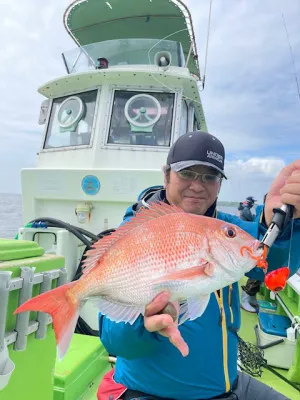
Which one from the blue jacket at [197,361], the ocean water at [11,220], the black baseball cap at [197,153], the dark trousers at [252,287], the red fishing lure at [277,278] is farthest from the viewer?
the ocean water at [11,220]

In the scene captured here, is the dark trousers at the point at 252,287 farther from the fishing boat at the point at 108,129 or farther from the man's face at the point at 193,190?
the man's face at the point at 193,190

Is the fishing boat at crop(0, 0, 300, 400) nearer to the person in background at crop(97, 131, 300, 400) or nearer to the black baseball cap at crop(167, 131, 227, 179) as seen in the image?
the person in background at crop(97, 131, 300, 400)

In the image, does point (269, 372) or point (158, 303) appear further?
point (269, 372)

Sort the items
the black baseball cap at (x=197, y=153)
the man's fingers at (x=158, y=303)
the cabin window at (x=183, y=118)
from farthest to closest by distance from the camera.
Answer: the cabin window at (x=183, y=118), the black baseball cap at (x=197, y=153), the man's fingers at (x=158, y=303)

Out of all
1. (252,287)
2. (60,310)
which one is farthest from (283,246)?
(252,287)

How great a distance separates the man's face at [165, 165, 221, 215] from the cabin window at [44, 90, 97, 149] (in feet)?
12.7

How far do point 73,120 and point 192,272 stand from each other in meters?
5.06

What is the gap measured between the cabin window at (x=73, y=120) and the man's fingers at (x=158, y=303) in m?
4.62

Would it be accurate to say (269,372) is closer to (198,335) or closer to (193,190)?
(198,335)

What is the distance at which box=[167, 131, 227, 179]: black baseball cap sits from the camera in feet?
6.02

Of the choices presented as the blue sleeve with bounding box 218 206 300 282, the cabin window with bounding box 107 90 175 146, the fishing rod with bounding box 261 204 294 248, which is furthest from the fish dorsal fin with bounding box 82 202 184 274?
the cabin window with bounding box 107 90 175 146

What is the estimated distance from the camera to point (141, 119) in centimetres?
539

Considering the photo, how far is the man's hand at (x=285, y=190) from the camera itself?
1422mm

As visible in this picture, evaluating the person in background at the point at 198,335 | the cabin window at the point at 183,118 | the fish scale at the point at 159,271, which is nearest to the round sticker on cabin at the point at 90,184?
the cabin window at the point at 183,118
